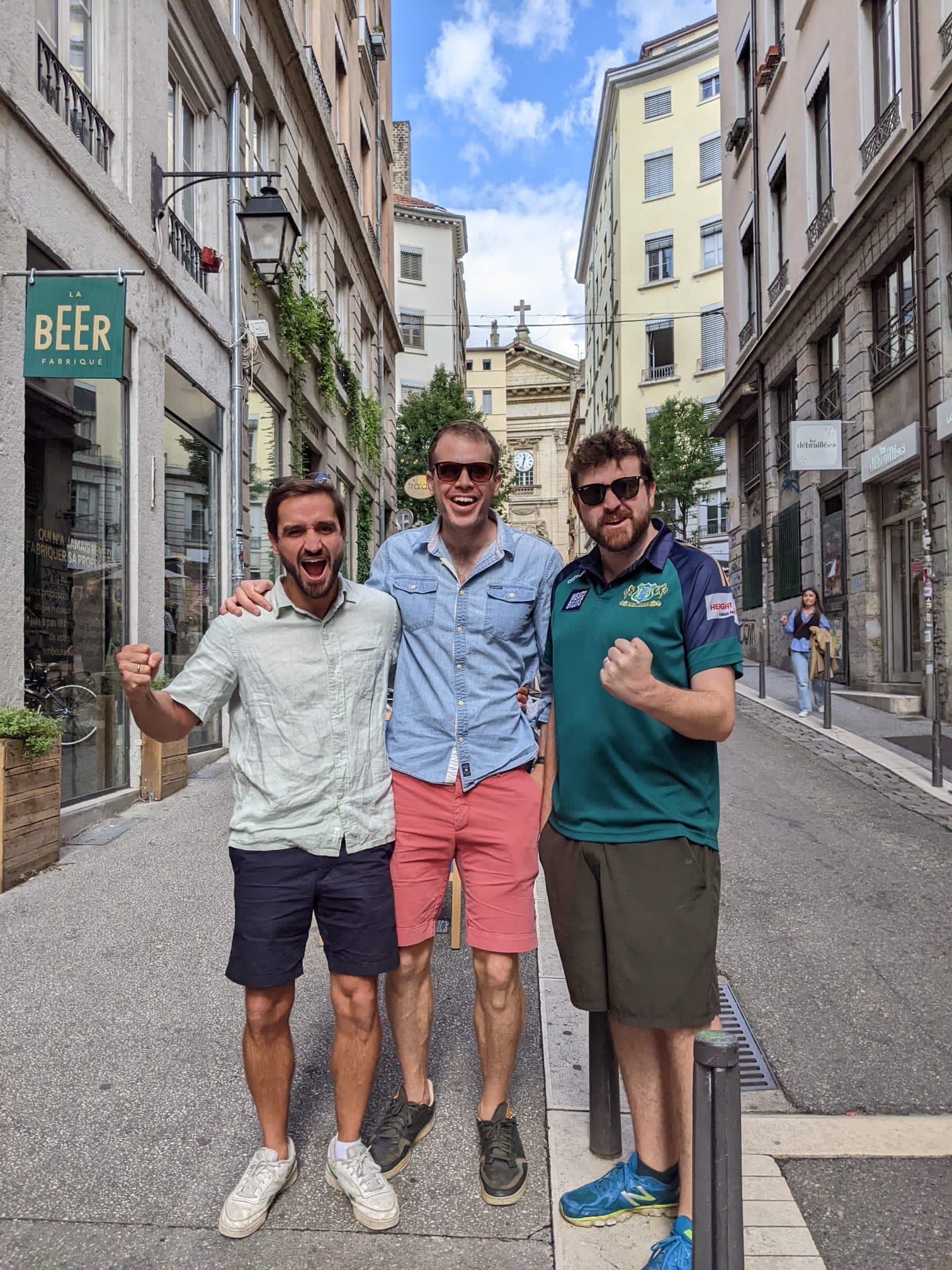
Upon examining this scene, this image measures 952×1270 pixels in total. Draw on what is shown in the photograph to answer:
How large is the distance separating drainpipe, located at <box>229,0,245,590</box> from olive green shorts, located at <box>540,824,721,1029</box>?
383 inches

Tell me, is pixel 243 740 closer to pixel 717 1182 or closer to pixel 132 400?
pixel 717 1182

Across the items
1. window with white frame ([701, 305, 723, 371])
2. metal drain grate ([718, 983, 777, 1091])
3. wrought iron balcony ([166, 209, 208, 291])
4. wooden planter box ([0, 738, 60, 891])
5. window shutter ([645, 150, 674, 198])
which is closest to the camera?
metal drain grate ([718, 983, 777, 1091])

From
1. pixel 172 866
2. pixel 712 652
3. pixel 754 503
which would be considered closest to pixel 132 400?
pixel 172 866

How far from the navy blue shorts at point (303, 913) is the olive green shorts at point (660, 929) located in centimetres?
60

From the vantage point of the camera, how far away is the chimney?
156 ft

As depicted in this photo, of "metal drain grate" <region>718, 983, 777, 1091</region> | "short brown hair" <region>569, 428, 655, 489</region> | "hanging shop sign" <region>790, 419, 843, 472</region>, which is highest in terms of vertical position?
"hanging shop sign" <region>790, 419, 843, 472</region>

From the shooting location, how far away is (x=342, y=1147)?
8.69 ft

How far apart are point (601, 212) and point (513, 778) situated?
55.1m

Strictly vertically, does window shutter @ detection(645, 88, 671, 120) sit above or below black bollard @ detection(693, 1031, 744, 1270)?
above

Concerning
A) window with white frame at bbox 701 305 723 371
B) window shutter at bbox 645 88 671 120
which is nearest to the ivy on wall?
window with white frame at bbox 701 305 723 371

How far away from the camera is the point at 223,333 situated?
37.8 feet

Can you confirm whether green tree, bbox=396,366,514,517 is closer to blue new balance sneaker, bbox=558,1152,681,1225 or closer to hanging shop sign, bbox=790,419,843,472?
hanging shop sign, bbox=790,419,843,472

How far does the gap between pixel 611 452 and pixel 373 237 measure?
2268 centimetres

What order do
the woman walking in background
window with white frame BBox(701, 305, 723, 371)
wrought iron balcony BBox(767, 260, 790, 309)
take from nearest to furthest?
the woman walking in background → wrought iron balcony BBox(767, 260, 790, 309) → window with white frame BBox(701, 305, 723, 371)
